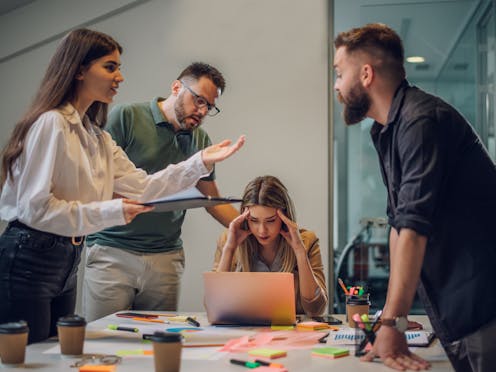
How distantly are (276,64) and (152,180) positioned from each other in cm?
180

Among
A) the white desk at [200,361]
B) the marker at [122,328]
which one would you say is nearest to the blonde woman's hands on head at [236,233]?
the marker at [122,328]

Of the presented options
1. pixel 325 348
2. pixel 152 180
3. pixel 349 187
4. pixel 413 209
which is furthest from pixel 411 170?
pixel 349 187

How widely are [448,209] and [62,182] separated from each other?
1183 mm

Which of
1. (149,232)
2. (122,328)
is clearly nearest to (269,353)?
(122,328)

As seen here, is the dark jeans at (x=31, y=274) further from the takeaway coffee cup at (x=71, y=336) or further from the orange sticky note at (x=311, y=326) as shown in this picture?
the orange sticky note at (x=311, y=326)

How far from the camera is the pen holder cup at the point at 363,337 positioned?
5.77ft

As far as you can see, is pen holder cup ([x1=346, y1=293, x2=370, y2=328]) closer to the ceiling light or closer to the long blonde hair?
the long blonde hair

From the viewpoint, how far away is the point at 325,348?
6.15 feet

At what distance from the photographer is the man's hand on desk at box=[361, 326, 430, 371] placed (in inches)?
64.3

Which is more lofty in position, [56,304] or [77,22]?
[77,22]

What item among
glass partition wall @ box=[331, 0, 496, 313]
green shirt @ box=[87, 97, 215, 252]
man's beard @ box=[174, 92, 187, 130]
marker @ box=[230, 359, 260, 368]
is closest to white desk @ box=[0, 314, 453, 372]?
marker @ box=[230, 359, 260, 368]

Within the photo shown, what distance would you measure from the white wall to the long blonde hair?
106 centimetres

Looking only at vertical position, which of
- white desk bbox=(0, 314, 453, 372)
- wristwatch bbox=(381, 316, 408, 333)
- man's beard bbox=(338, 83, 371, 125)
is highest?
man's beard bbox=(338, 83, 371, 125)

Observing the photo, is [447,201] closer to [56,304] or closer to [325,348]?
[325,348]
